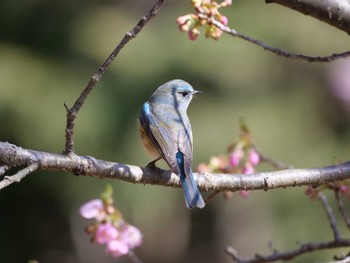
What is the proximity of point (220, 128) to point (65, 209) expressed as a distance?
1735mm

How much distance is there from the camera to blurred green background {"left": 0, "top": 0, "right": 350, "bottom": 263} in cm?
614

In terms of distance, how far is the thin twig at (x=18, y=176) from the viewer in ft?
5.63

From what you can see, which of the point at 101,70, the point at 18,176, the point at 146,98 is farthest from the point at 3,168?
the point at 146,98

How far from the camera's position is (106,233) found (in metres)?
2.85

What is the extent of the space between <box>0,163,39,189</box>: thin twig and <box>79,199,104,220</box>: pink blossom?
0.98 metres

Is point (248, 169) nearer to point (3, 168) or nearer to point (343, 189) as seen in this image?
point (343, 189)

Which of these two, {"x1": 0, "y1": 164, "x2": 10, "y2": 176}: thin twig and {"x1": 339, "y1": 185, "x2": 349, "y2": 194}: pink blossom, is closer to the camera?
{"x1": 0, "y1": 164, "x2": 10, "y2": 176}: thin twig

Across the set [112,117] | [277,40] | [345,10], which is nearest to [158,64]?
[112,117]

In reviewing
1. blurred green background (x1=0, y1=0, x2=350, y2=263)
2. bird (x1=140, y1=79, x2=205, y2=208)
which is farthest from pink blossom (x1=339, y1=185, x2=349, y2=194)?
blurred green background (x1=0, y1=0, x2=350, y2=263)

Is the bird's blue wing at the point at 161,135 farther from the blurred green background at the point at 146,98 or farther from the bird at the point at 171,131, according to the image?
the blurred green background at the point at 146,98

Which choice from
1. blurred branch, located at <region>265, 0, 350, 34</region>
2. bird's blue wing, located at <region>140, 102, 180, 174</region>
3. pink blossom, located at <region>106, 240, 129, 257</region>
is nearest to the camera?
blurred branch, located at <region>265, 0, 350, 34</region>

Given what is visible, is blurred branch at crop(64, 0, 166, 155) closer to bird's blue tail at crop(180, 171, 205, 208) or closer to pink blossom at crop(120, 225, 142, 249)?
bird's blue tail at crop(180, 171, 205, 208)

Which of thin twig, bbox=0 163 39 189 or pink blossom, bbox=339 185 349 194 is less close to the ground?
pink blossom, bbox=339 185 349 194

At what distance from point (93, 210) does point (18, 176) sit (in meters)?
1.12
